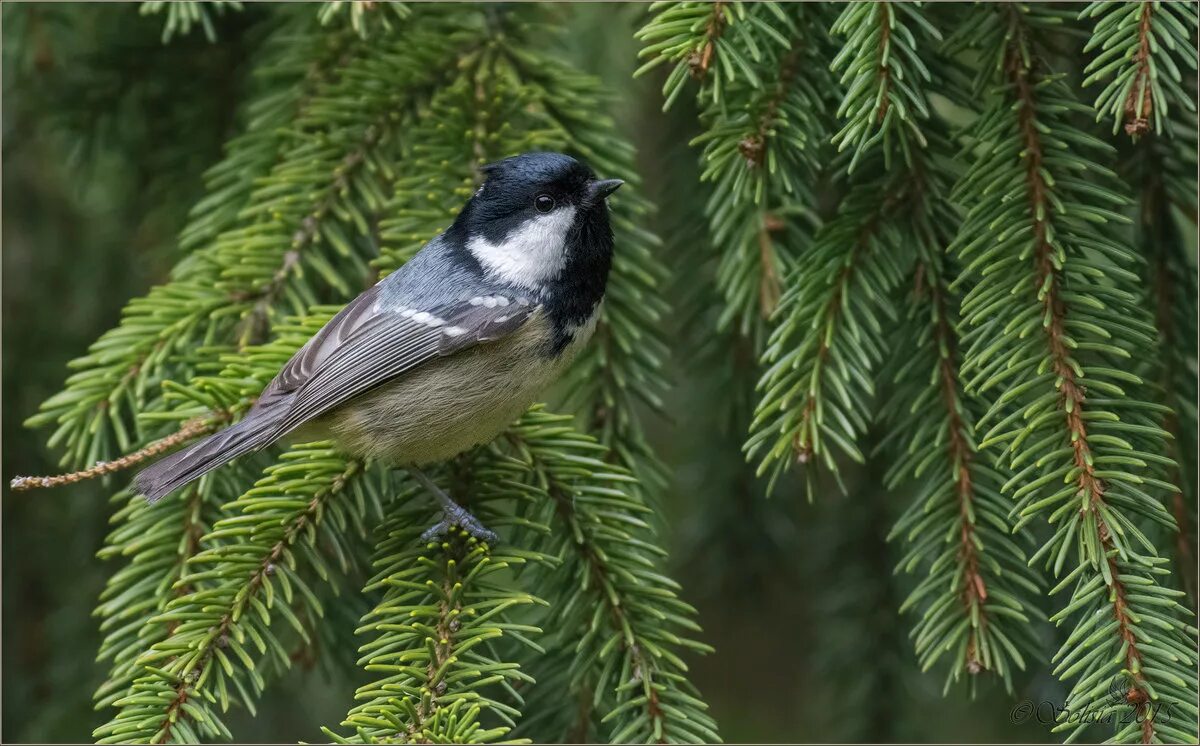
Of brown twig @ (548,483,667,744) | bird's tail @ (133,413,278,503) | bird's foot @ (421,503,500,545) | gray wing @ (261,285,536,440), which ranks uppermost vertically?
gray wing @ (261,285,536,440)

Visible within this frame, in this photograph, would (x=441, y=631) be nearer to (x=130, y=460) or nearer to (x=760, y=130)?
(x=130, y=460)

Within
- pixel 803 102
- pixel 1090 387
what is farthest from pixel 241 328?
pixel 1090 387

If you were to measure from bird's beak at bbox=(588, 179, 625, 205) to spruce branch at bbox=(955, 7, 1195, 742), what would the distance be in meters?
0.68

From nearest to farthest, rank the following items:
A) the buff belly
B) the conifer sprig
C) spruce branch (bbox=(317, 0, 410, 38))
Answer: the conifer sprig → spruce branch (bbox=(317, 0, 410, 38)) → the buff belly

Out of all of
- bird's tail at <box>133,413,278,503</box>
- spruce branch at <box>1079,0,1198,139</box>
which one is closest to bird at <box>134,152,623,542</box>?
bird's tail at <box>133,413,278,503</box>

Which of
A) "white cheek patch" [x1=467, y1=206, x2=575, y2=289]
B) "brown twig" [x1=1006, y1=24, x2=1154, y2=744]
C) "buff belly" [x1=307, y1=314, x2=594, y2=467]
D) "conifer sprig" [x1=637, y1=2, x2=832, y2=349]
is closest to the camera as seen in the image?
"brown twig" [x1=1006, y1=24, x2=1154, y2=744]

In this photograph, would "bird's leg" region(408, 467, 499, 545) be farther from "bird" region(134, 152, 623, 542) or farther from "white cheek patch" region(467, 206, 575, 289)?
"white cheek patch" region(467, 206, 575, 289)

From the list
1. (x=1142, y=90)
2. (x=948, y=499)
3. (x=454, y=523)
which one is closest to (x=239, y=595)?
(x=454, y=523)

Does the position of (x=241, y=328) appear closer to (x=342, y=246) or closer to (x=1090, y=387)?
(x=342, y=246)

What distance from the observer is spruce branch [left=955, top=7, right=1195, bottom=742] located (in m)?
1.47

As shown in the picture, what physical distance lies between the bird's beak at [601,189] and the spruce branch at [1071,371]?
2.23ft

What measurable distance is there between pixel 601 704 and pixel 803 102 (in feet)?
3.69

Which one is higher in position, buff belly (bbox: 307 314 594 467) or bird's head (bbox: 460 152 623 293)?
bird's head (bbox: 460 152 623 293)

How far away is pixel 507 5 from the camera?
2.44m
